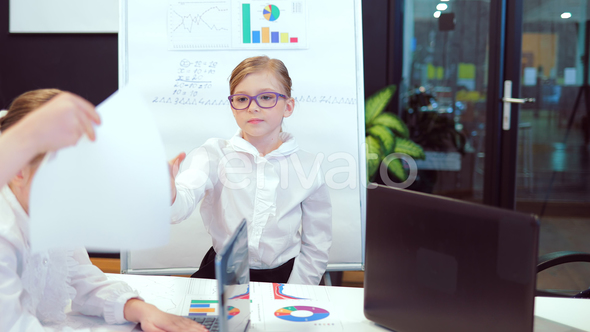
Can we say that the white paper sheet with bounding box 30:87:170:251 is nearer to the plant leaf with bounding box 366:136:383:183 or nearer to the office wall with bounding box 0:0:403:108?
the plant leaf with bounding box 366:136:383:183

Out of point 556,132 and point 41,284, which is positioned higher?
point 556,132

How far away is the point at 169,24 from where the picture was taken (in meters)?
2.21

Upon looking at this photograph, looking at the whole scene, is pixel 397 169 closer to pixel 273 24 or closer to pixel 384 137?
pixel 384 137

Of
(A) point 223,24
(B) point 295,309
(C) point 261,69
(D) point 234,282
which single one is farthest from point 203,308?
(A) point 223,24

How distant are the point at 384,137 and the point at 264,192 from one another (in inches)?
52.7

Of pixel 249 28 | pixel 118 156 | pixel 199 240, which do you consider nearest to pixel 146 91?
pixel 249 28

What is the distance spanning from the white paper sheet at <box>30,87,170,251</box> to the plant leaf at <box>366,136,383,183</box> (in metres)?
2.24

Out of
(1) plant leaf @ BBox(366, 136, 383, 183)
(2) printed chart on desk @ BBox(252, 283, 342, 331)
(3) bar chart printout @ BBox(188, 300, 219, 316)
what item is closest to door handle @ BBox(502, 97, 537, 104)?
(1) plant leaf @ BBox(366, 136, 383, 183)

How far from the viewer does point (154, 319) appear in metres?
1.03

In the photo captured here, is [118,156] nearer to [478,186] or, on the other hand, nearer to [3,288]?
[3,288]

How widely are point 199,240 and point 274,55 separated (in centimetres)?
89

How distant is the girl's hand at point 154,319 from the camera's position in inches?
40.0

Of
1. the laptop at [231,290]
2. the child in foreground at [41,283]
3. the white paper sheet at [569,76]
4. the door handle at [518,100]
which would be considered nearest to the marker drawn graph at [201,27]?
the child in foreground at [41,283]

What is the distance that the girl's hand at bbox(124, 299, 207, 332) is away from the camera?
3.33 feet
